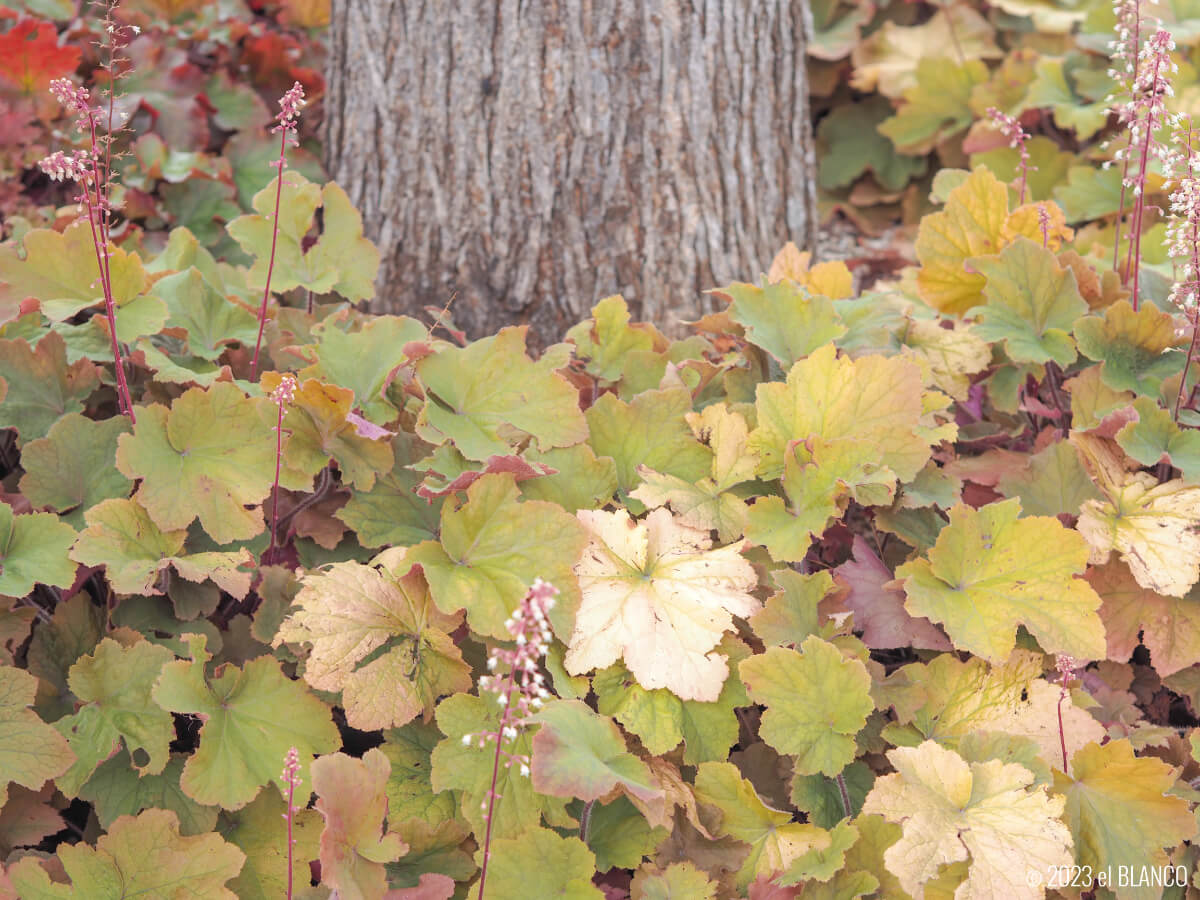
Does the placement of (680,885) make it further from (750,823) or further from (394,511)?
(394,511)

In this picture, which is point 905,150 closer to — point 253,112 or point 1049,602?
point 253,112

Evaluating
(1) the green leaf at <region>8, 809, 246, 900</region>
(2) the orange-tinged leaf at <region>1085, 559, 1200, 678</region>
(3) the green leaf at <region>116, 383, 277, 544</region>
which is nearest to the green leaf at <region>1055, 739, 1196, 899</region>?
(2) the orange-tinged leaf at <region>1085, 559, 1200, 678</region>

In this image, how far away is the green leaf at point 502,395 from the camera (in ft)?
5.15

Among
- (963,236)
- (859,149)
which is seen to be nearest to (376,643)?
(963,236)

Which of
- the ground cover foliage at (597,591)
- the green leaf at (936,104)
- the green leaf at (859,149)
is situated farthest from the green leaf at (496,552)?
the green leaf at (859,149)

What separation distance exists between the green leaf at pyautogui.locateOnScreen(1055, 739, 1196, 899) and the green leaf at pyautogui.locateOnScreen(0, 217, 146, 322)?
1.52 meters

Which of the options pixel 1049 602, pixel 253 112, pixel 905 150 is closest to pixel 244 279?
pixel 253 112

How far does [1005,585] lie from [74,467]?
1325 millimetres

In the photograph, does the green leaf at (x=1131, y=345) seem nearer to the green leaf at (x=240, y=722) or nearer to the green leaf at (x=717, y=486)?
the green leaf at (x=717, y=486)

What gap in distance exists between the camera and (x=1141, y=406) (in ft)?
5.34

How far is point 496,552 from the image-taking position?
1.41 m

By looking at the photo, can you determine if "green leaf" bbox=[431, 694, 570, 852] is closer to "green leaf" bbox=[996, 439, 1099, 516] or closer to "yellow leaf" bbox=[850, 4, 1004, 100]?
"green leaf" bbox=[996, 439, 1099, 516]

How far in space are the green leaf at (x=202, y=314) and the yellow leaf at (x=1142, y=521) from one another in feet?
4.46

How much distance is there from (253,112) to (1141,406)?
2576mm
